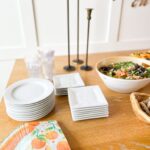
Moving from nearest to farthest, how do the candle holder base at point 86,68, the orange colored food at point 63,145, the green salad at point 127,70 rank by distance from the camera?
the orange colored food at point 63,145
the green salad at point 127,70
the candle holder base at point 86,68

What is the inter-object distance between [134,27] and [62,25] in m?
0.76

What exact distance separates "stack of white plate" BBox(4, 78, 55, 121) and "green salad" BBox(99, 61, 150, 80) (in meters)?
0.31

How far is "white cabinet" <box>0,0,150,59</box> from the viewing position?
152 cm

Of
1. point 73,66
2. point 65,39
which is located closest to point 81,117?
point 73,66

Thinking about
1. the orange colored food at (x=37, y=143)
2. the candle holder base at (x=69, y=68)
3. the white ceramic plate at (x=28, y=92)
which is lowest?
the orange colored food at (x=37, y=143)

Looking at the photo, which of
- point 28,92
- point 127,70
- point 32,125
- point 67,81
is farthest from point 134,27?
point 32,125

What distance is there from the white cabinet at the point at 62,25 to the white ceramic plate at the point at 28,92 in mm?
777

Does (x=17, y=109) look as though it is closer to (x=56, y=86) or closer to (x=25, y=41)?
(x=56, y=86)

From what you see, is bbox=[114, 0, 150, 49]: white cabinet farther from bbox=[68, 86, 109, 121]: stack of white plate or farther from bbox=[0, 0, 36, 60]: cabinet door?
bbox=[68, 86, 109, 121]: stack of white plate

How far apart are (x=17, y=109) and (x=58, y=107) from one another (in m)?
0.18

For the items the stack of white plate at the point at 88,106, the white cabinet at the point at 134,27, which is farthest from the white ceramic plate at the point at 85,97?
the white cabinet at the point at 134,27

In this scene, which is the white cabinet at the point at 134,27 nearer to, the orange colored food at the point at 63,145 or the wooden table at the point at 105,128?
the wooden table at the point at 105,128

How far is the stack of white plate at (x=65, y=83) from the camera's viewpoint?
0.82 m

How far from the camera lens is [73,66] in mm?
1136
